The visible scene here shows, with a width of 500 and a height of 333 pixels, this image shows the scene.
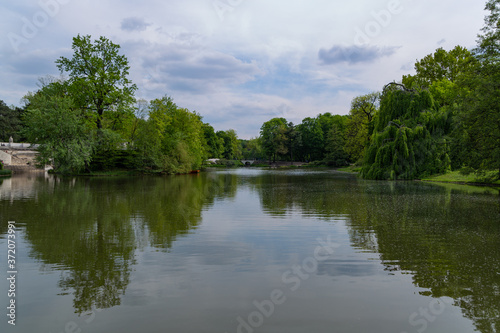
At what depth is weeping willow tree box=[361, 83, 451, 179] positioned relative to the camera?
31219 mm

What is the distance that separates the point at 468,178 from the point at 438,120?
6.83 meters

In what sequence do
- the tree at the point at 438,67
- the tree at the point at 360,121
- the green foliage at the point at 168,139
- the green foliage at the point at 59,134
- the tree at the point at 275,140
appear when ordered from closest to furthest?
1. the green foliage at the point at 59,134
2. the green foliage at the point at 168,139
3. the tree at the point at 438,67
4. the tree at the point at 360,121
5. the tree at the point at 275,140

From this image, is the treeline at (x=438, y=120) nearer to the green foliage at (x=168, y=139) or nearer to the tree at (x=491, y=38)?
the tree at (x=491, y=38)

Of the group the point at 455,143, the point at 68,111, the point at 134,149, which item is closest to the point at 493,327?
the point at 455,143

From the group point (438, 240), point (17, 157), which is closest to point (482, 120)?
point (438, 240)

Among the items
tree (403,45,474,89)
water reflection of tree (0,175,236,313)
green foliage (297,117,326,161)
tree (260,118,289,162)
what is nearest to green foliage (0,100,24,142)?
tree (260,118,289,162)

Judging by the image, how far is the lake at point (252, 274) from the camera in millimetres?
4207

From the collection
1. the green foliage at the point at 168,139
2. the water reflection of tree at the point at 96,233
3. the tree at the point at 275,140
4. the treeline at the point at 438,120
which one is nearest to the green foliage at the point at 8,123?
the green foliage at the point at 168,139

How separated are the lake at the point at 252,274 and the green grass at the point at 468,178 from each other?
645 inches

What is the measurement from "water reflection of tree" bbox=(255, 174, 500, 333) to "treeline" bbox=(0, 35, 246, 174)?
96.2ft

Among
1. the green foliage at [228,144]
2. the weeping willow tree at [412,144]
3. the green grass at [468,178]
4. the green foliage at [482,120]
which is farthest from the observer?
the green foliage at [228,144]

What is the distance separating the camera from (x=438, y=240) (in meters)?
8.25

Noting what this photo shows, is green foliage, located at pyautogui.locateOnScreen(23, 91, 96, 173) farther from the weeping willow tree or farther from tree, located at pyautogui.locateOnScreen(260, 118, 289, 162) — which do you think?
tree, located at pyautogui.locateOnScreen(260, 118, 289, 162)

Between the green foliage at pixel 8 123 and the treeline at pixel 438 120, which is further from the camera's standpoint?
the green foliage at pixel 8 123
